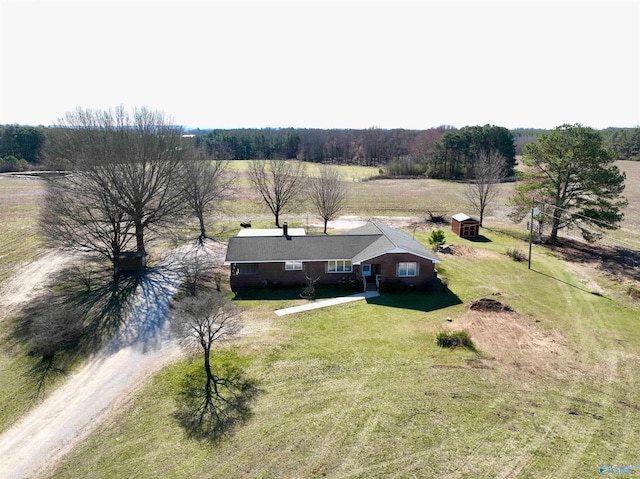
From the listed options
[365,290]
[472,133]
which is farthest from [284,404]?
[472,133]

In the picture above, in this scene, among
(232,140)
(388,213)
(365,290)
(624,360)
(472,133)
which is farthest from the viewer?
(232,140)

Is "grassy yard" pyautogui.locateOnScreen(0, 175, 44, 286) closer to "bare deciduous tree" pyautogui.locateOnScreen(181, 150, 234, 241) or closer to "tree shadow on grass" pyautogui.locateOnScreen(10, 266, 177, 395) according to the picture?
"tree shadow on grass" pyautogui.locateOnScreen(10, 266, 177, 395)

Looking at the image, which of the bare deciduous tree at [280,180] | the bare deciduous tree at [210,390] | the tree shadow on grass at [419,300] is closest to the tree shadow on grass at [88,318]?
the bare deciduous tree at [210,390]

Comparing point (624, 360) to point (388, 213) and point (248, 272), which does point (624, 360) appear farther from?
point (388, 213)

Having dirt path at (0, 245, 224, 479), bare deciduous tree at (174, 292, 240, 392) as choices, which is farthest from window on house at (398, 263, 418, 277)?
dirt path at (0, 245, 224, 479)

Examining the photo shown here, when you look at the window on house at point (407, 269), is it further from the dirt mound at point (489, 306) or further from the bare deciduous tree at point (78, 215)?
the bare deciduous tree at point (78, 215)

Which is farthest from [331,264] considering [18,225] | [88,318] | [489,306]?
[18,225]
